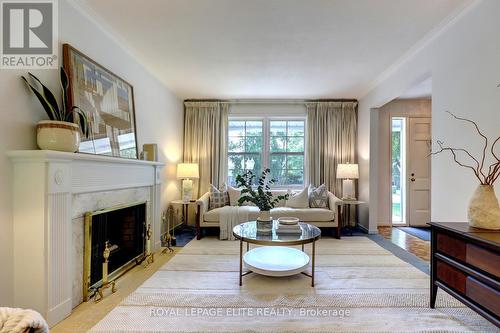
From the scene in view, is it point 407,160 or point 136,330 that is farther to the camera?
point 407,160

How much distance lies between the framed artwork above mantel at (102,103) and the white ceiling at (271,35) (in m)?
0.48

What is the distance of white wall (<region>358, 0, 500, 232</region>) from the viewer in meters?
2.06

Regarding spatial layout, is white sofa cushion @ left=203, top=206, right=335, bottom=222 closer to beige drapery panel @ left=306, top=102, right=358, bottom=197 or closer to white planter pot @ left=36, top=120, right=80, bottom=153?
beige drapery panel @ left=306, top=102, right=358, bottom=197

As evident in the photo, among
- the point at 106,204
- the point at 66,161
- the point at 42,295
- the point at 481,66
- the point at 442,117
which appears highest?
the point at 481,66

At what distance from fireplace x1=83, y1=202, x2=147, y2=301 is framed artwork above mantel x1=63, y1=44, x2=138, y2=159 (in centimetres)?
61

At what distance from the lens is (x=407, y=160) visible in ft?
16.3

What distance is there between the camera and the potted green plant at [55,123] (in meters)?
1.81

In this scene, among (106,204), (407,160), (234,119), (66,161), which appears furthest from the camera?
(234,119)

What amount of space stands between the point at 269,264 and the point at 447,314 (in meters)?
1.46

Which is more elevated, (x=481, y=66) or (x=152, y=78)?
(x=152, y=78)

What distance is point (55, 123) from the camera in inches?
71.5

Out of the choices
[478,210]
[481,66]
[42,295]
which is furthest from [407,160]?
[42,295]

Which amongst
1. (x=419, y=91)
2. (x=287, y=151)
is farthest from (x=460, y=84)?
(x=287, y=151)

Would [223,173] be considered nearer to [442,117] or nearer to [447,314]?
[442,117]
